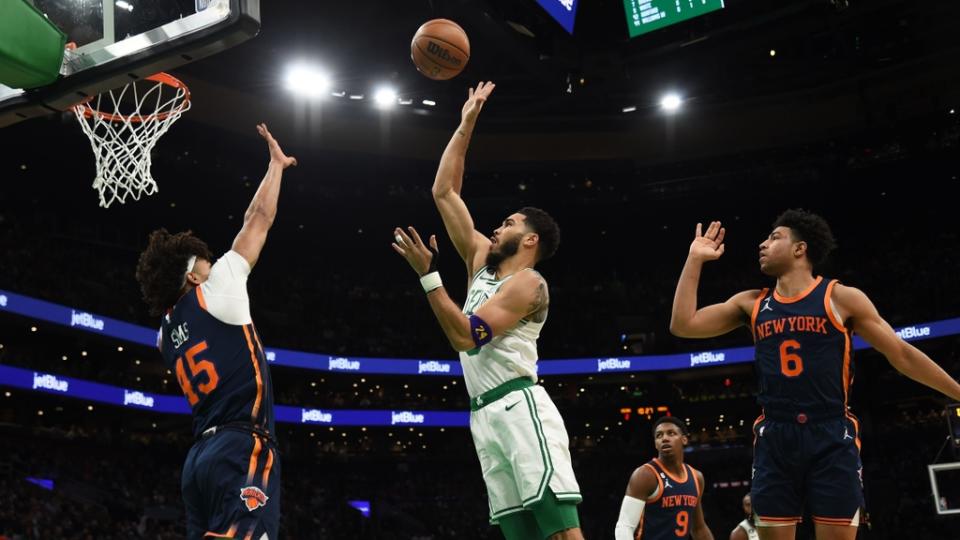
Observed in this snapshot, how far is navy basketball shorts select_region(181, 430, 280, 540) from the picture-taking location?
4059 mm

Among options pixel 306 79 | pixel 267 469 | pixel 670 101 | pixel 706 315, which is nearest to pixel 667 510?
pixel 706 315

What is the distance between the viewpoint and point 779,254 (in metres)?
5.32

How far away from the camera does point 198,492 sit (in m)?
4.23

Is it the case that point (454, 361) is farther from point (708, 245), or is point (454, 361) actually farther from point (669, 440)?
point (708, 245)

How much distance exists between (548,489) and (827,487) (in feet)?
4.86

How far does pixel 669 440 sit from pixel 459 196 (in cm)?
377

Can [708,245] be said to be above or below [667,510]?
above

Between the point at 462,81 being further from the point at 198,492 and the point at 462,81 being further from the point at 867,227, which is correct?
the point at 198,492

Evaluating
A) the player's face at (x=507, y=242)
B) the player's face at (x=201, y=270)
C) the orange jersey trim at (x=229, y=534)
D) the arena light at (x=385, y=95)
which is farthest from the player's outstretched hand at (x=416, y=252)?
the arena light at (x=385, y=95)

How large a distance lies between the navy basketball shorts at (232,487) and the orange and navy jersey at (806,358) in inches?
103

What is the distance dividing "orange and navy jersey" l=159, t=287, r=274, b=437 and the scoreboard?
30.3 feet

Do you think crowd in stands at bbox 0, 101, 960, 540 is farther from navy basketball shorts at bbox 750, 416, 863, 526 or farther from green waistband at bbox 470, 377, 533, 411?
Answer: navy basketball shorts at bbox 750, 416, 863, 526

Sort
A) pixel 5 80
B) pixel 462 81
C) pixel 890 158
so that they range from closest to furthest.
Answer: pixel 5 80
pixel 462 81
pixel 890 158

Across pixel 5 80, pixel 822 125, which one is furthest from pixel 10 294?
pixel 822 125
